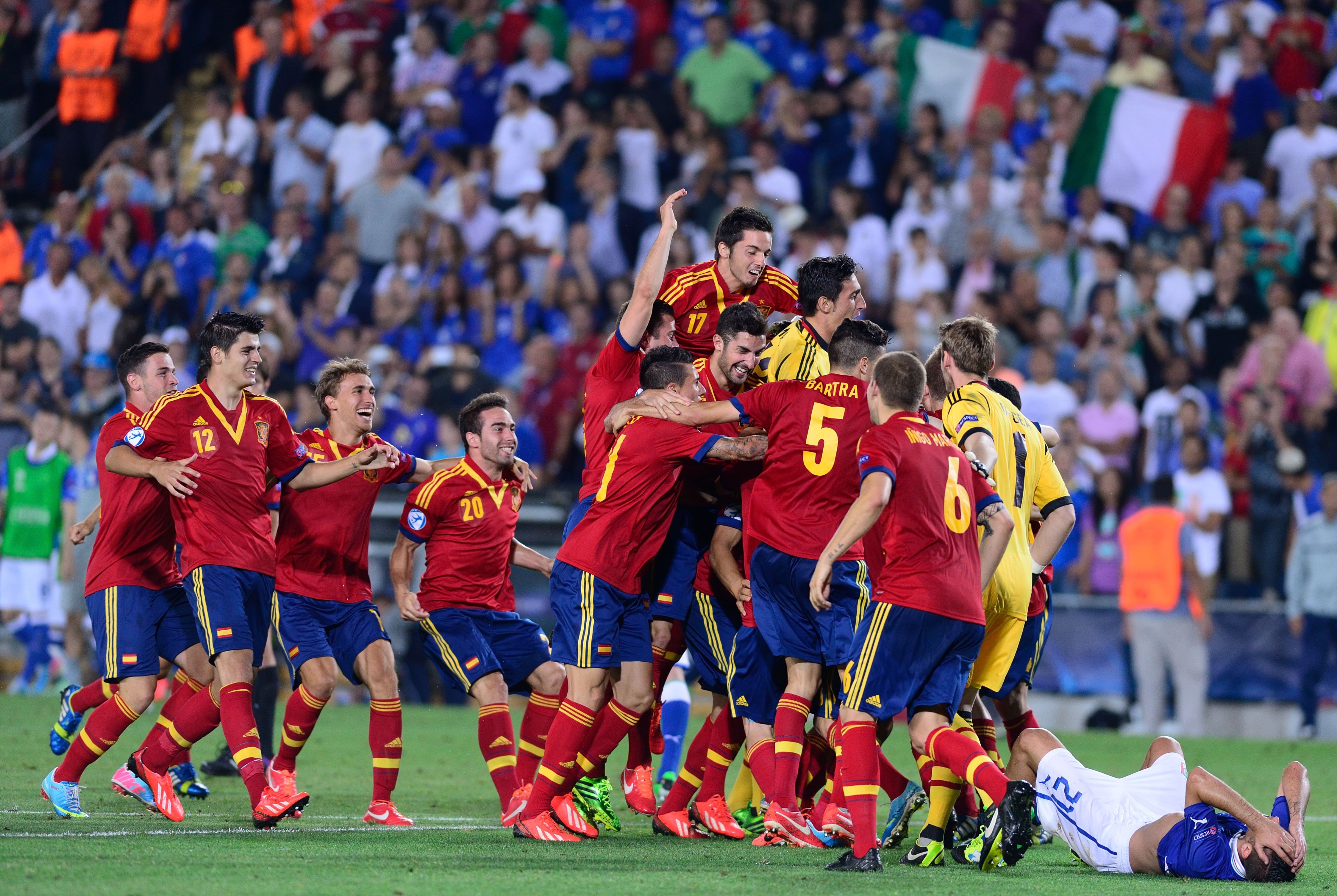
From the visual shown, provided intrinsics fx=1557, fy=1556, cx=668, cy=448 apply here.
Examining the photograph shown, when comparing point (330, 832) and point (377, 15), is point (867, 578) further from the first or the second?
point (377, 15)

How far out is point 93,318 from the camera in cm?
1897

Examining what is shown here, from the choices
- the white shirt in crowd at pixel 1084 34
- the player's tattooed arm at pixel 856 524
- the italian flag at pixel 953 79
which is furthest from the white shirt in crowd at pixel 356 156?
the player's tattooed arm at pixel 856 524

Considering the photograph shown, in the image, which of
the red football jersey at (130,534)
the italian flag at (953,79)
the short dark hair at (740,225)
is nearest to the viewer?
the red football jersey at (130,534)

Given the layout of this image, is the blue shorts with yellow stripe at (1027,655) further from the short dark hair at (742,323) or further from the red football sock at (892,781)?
the short dark hair at (742,323)

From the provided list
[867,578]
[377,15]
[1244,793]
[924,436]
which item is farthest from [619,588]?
[377,15]

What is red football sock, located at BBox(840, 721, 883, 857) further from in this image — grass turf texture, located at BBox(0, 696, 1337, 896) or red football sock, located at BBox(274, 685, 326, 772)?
red football sock, located at BBox(274, 685, 326, 772)

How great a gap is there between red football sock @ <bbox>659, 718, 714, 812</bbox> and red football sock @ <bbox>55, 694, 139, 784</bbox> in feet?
8.95

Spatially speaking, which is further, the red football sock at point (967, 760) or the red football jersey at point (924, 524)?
the red football jersey at point (924, 524)

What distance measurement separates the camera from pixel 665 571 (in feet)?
27.0

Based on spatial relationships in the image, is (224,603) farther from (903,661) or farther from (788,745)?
(903,661)

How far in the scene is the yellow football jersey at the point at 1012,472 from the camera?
24.2 ft

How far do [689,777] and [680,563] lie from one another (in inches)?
44.0

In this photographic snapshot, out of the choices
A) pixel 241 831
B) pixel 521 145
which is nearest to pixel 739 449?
pixel 241 831

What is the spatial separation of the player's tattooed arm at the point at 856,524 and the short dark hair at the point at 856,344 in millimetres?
995
